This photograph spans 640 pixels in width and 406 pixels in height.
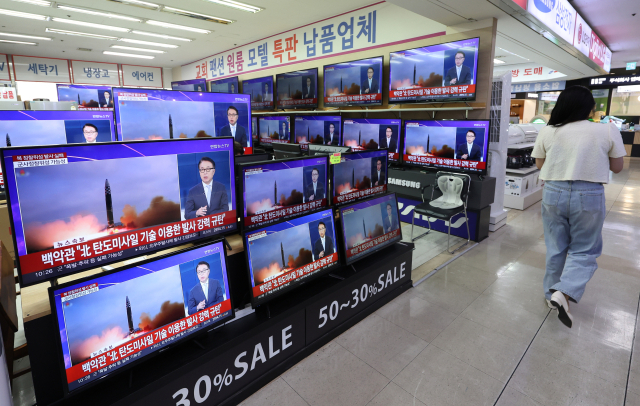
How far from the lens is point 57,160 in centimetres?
120

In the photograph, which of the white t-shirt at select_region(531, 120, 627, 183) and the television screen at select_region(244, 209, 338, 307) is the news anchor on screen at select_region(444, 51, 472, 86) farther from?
the television screen at select_region(244, 209, 338, 307)

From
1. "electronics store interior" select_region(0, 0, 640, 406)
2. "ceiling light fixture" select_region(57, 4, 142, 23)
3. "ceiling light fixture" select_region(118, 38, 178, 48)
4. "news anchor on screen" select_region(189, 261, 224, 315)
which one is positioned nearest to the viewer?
"electronics store interior" select_region(0, 0, 640, 406)

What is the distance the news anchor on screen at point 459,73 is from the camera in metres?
3.91

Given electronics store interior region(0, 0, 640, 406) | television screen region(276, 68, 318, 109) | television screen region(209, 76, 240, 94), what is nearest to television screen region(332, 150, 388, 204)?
electronics store interior region(0, 0, 640, 406)

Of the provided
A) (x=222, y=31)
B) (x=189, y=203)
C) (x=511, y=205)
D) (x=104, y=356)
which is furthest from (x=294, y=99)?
(x=104, y=356)

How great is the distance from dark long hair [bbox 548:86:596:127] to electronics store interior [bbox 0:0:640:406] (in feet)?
0.05

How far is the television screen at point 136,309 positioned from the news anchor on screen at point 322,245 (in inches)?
24.8

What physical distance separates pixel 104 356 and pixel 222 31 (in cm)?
696

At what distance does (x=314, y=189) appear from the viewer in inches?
85.2

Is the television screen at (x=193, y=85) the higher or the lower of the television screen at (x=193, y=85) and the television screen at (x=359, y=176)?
the higher

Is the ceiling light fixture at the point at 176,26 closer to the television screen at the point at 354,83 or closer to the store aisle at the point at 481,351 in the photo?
the television screen at the point at 354,83

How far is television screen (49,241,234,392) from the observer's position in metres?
1.21

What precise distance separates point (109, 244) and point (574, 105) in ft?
9.36

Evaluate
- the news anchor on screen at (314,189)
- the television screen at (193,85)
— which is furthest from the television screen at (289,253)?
the television screen at (193,85)
